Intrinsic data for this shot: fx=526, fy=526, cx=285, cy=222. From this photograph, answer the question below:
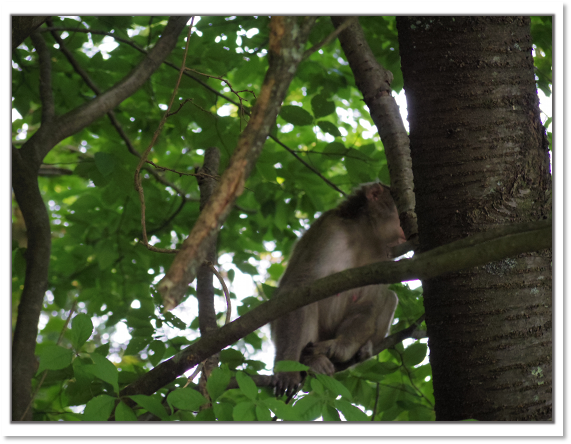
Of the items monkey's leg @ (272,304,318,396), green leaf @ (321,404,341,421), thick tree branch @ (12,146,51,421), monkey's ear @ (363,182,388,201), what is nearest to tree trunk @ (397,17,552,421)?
green leaf @ (321,404,341,421)

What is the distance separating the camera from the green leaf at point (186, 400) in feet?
4.61

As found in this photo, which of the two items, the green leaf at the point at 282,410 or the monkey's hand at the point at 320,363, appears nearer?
the green leaf at the point at 282,410

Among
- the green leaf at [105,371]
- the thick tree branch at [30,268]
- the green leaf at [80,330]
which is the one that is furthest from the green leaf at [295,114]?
the green leaf at [105,371]

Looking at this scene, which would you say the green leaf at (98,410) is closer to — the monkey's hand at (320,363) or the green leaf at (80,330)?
the green leaf at (80,330)

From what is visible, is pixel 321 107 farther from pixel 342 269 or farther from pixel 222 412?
pixel 222 412

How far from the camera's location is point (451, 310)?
5.07 feet

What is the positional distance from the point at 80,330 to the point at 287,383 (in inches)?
43.8

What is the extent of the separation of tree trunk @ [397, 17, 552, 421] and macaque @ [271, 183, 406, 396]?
1407mm

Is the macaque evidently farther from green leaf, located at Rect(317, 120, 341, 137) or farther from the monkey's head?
green leaf, located at Rect(317, 120, 341, 137)

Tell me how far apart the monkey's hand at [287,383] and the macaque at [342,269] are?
421 millimetres

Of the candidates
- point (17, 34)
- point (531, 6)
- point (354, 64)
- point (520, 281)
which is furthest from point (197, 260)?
point (354, 64)

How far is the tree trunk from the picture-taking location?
1.49m

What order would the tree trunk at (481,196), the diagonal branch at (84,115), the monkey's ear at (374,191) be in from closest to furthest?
the tree trunk at (481,196) < the diagonal branch at (84,115) < the monkey's ear at (374,191)

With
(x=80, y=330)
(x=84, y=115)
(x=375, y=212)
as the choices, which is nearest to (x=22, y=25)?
(x=84, y=115)
